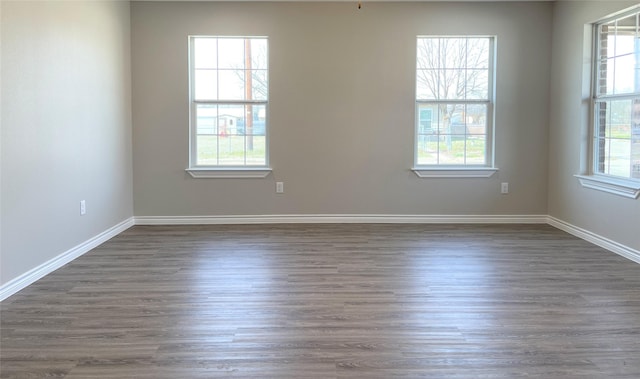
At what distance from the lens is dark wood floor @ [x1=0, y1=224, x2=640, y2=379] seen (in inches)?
95.7

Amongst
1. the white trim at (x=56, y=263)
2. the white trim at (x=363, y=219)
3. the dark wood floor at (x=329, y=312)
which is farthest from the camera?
the white trim at (x=363, y=219)

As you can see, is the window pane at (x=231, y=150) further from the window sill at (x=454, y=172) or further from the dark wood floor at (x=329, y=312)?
the window sill at (x=454, y=172)

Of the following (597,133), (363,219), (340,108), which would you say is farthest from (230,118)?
(597,133)

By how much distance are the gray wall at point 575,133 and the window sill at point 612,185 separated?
49 mm

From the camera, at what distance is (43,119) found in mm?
3814

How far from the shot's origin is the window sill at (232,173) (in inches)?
231

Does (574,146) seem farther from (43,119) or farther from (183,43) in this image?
(43,119)

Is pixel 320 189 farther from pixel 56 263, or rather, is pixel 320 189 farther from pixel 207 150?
pixel 56 263

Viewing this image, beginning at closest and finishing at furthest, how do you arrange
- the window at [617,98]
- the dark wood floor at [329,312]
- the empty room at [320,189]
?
the dark wood floor at [329,312] < the empty room at [320,189] < the window at [617,98]

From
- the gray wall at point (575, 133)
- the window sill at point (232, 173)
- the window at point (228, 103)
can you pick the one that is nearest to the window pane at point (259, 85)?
the window at point (228, 103)

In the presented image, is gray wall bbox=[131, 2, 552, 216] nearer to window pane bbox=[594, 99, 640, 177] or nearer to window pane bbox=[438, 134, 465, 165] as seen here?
window pane bbox=[438, 134, 465, 165]

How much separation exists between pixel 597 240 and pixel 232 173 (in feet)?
12.1

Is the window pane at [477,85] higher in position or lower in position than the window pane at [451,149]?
higher

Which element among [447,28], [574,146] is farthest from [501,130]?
[447,28]
